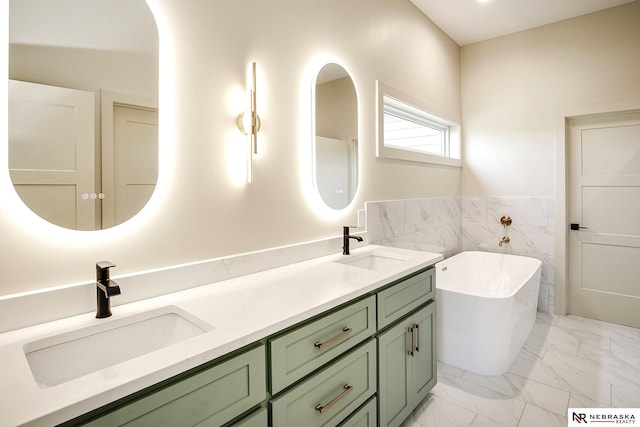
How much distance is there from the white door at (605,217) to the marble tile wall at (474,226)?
0.78 feet

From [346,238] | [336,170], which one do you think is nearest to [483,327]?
[346,238]

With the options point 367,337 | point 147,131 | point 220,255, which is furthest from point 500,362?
point 147,131

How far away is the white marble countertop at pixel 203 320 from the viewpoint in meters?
0.69

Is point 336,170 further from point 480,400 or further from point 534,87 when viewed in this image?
point 534,87

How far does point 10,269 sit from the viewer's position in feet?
3.44

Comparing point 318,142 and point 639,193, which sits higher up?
point 318,142

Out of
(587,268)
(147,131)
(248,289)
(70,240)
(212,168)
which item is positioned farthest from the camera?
(587,268)

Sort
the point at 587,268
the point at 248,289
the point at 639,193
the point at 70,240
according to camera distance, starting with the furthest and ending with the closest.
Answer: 1. the point at 587,268
2. the point at 639,193
3. the point at 248,289
4. the point at 70,240

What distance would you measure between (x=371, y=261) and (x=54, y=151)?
1713 mm

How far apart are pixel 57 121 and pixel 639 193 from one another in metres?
4.20

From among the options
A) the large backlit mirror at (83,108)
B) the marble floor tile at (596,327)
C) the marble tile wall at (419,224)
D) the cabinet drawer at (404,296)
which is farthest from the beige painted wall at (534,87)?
the large backlit mirror at (83,108)

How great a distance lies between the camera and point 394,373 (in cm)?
166

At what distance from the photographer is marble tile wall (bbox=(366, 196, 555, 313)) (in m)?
2.79

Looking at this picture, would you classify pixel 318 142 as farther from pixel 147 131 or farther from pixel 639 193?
pixel 639 193
